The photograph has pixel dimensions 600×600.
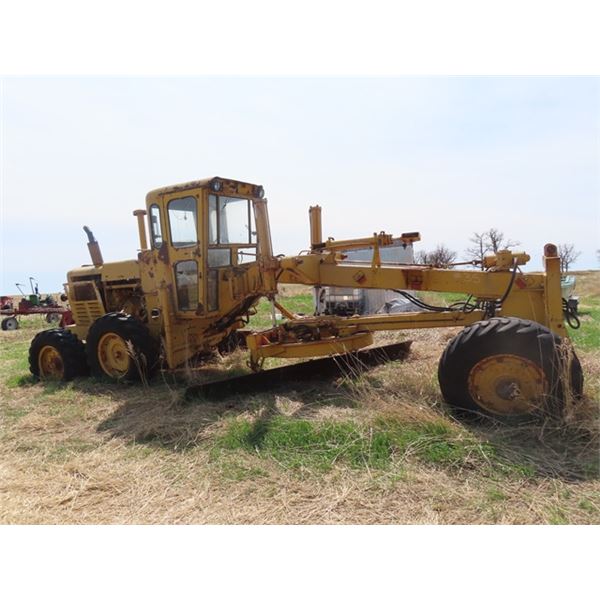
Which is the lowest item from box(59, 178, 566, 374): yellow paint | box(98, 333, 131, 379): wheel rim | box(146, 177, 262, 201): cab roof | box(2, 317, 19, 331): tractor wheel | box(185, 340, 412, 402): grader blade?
box(2, 317, 19, 331): tractor wheel

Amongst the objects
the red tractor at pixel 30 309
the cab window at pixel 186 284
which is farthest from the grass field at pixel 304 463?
the red tractor at pixel 30 309

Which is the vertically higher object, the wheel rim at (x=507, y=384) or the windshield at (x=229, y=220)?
the windshield at (x=229, y=220)

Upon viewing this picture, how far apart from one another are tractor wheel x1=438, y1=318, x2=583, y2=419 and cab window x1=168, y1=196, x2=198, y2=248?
362 centimetres

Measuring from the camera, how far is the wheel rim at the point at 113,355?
6535 mm

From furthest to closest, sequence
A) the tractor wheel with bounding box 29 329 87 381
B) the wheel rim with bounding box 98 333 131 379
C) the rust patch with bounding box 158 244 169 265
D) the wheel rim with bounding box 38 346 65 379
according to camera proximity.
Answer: the wheel rim with bounding box 38 346 65 379 → the tractor wheel with bounding box 29 329 87 381 → the wheel rim with bounding box 98 333 131 379 → the rust patch with bounding box 158 244 169 265

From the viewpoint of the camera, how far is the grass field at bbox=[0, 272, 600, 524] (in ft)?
9.95

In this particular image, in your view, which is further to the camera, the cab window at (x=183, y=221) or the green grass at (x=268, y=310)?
the green grass at (x=268, y=310)

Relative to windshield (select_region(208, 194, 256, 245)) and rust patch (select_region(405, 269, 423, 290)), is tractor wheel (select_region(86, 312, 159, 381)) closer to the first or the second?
windshield (select_region(208, 194, 256, 245))

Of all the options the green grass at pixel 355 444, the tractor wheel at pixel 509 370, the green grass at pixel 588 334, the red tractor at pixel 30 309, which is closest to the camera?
the green grass at pixel 355 444

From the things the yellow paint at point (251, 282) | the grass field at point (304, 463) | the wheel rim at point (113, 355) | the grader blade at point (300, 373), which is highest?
the yellow paint at point (251, 282)

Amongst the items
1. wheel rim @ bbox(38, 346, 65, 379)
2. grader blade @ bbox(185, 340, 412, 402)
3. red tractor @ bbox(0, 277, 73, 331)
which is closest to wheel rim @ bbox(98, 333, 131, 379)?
wheel rim @ bbox(38, 346, 65, 379)

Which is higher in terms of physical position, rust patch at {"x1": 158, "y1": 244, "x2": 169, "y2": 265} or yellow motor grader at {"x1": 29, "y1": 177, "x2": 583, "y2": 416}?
rust patch at {"x1": 158, "y1": 244, "x2": 169, "y2": 265}

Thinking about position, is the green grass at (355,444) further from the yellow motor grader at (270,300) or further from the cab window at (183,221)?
the cab window at (183,221)

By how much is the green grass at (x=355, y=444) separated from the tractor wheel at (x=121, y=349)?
2.50 m
